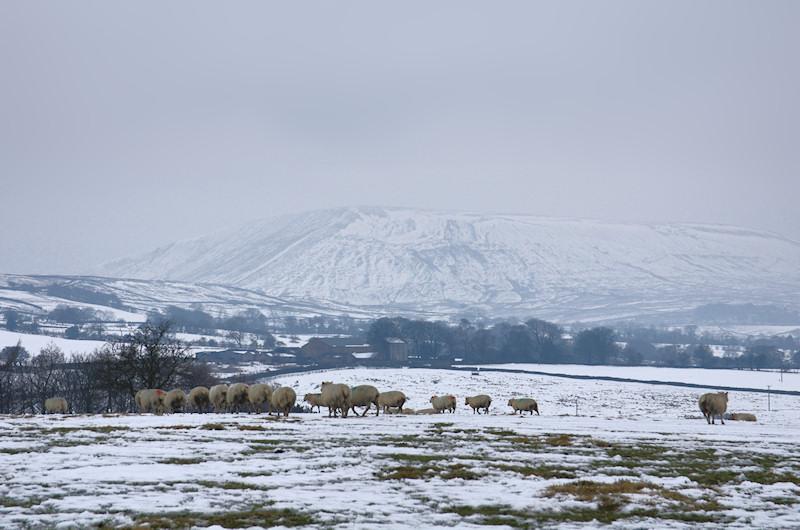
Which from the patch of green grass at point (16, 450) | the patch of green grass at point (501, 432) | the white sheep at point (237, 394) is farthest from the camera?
the white sheep at point (237, 394)

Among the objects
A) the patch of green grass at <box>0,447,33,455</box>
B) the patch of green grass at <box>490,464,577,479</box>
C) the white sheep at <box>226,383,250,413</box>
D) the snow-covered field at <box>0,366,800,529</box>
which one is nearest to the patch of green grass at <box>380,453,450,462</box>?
the snow-covered field at <box>0,366,800,529</box>

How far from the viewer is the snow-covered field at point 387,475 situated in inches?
579

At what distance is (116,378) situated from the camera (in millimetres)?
61844

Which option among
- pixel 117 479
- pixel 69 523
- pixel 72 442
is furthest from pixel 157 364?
pixel 69 523

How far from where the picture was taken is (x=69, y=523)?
45.2 feet

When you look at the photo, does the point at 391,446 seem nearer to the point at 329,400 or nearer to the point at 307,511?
the point at 307,511

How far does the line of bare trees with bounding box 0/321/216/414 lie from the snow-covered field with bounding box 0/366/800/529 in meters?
28.5

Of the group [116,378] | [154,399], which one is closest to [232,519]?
[154,399]

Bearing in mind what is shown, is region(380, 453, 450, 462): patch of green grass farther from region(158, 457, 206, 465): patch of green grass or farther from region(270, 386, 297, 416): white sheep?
region(270, 386, 297, 416): white sheep

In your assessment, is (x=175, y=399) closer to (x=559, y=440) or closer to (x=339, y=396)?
(x=339, y=396)

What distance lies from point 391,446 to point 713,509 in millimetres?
12103

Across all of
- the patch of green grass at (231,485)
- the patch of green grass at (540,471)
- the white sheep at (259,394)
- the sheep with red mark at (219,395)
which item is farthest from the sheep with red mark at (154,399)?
the patch of green grass at (540,471)

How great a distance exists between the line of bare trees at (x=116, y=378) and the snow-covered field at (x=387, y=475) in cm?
2854

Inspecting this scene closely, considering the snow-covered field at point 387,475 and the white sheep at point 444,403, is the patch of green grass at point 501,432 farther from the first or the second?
the white sheep at point 444,403
